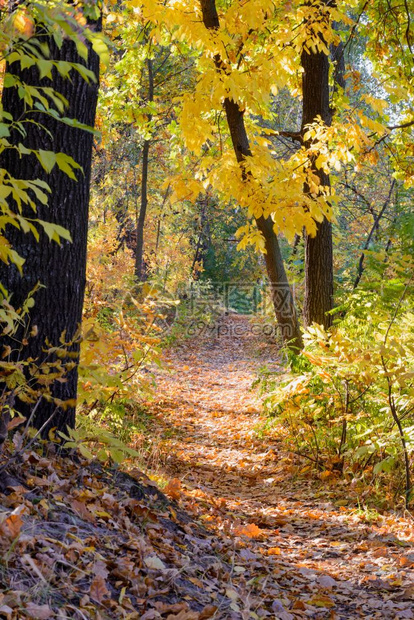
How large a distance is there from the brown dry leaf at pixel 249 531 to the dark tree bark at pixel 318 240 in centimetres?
331

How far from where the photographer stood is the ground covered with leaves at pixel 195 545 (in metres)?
2.28

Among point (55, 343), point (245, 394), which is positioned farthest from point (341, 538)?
point (245, 394)

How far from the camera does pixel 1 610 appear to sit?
73.6 inches

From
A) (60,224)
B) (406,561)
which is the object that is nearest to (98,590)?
(60,224)

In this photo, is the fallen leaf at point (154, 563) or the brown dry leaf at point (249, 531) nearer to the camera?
the fallen leaf at point (154, 563)

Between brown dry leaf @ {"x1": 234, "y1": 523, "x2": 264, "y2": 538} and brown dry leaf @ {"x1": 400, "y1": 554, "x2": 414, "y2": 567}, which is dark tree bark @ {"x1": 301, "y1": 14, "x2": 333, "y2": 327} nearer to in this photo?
brown dry leaf @ {"x1": 234, "y1": 523, "x2": 264, "y2": 538}

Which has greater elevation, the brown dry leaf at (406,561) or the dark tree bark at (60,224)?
the dark tree bark at (60,224)

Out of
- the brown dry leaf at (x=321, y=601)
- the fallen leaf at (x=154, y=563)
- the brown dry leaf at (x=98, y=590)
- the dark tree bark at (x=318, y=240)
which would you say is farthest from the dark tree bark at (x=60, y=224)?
the dark tree bark at (x=318, y=240)

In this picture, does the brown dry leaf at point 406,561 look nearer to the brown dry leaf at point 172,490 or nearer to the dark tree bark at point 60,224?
the brown dry leaf at point 172,490

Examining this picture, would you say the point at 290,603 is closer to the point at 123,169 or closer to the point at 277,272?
the point at 277,272

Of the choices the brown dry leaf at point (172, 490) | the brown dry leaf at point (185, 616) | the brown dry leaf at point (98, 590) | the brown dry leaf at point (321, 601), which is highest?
the brown dry leaf at point (98, 590)

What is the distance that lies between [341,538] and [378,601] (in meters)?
1.01

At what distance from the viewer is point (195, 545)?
3.29 metres

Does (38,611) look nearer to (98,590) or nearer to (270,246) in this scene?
(98,590)
